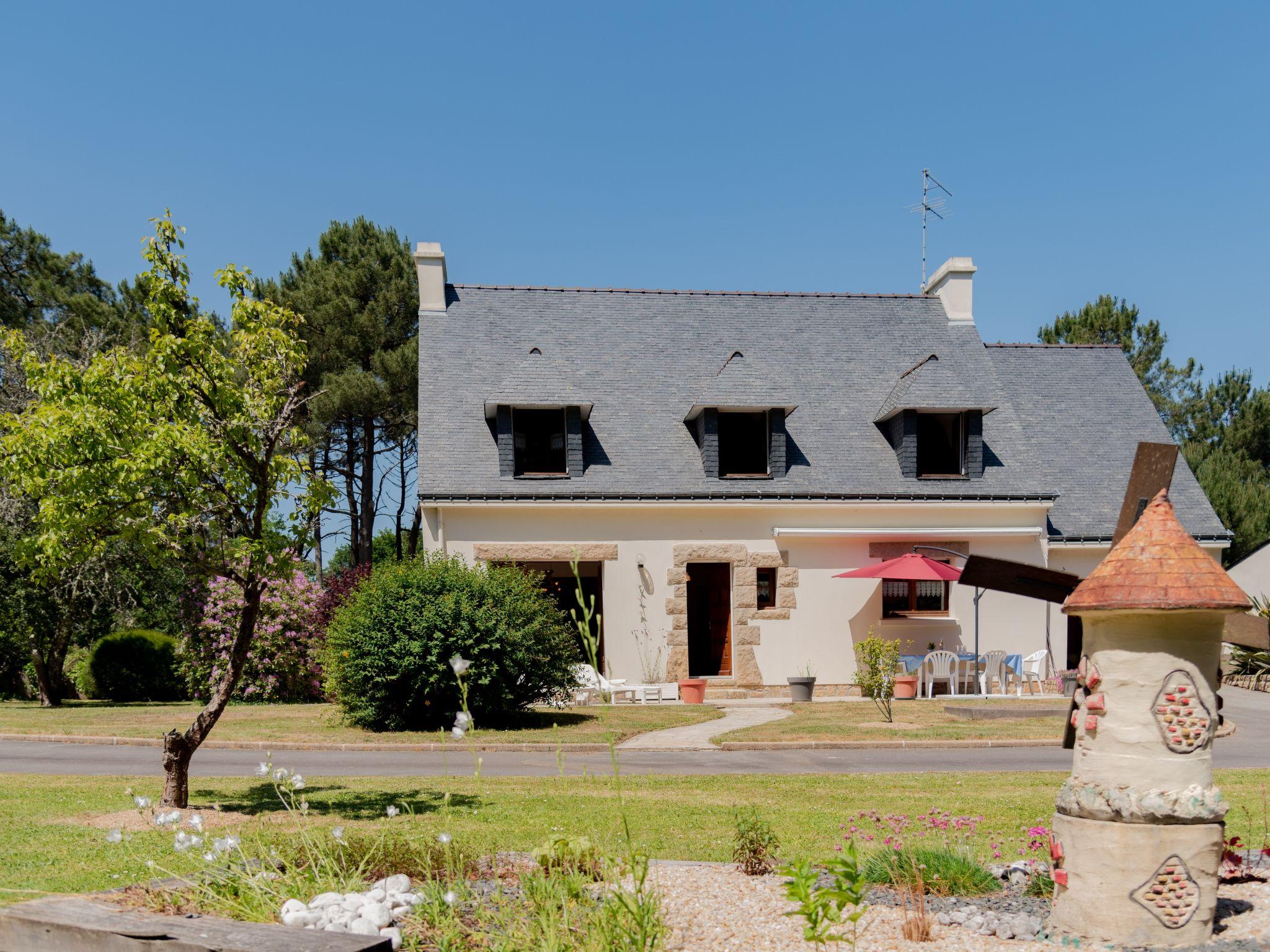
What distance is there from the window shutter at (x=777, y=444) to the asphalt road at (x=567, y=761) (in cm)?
793

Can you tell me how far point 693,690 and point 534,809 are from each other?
1028cm

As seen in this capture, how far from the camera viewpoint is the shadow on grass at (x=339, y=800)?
27.9ft

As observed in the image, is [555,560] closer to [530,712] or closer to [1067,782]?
[530,712]

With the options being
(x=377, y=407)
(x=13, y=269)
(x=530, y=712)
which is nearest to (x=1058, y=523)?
(x=530, y=712)

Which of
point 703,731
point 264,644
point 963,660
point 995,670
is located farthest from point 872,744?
point 264,644

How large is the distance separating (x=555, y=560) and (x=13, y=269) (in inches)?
1034

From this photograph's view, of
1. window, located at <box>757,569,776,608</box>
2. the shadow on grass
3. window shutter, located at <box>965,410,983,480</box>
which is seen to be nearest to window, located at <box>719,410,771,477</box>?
window, located at <box>757,569,776,608</box>

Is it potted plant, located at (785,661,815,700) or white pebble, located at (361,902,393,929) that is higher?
white pebble, located at (361,902,393,929)

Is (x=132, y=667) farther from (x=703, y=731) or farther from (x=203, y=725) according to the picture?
(x=203, y=725)

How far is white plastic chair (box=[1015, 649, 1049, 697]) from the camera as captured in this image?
19797 mm

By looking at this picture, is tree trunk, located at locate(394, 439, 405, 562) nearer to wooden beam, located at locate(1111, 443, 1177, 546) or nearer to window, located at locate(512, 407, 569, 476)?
window, located at locate(512, 407, 569, 476)

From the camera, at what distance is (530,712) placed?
15.8m

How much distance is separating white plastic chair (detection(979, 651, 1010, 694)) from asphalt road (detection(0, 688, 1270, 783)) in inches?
224

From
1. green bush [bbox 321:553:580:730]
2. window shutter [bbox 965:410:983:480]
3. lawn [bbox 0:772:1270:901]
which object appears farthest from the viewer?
window shutter [bbox 965:410:983:480]
